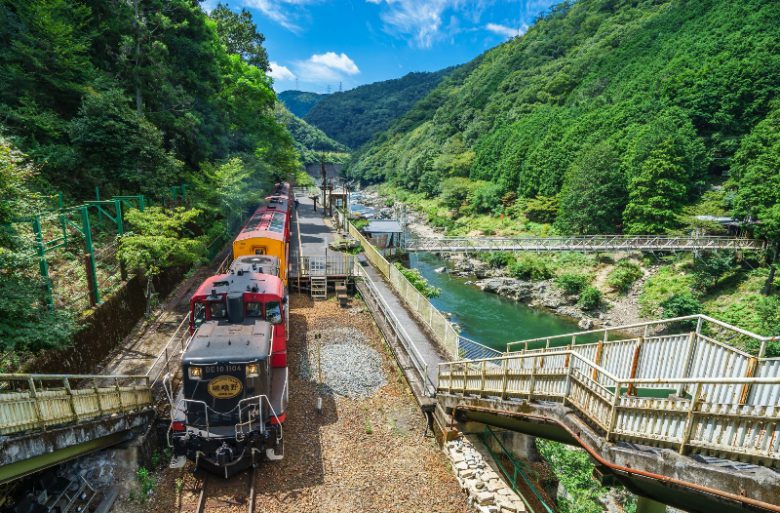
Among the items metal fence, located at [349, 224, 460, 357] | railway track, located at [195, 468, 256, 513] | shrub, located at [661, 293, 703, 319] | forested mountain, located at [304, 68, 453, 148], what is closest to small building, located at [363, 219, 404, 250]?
metal fence, located at [349, 224, 460, 357]

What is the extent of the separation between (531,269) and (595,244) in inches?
218

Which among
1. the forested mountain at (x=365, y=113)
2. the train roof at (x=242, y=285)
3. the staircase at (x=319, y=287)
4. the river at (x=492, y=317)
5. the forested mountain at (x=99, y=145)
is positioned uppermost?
the forested mountain at (x=365, y=113)

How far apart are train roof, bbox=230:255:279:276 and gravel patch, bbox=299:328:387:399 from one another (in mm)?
3041

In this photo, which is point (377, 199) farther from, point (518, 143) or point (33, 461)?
point (33, 461)

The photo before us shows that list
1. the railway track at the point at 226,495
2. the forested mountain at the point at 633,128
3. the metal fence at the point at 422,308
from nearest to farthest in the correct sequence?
1. the railway track at the point at 226,495
2. the metal fence at the point at 422,308
3. the forested mountain at the point at 633,128

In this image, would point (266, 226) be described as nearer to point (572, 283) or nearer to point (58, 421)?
point (58, 421)

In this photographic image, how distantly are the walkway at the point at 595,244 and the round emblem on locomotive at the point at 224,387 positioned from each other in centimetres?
2417

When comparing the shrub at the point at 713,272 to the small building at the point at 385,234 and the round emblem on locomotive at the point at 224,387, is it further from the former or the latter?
the round emblem on locomotive at the point at 224,387

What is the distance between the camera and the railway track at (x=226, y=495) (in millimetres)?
7965

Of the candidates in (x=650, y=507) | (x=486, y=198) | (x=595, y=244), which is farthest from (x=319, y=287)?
(x=486, y=198)

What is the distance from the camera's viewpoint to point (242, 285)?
36.9ft

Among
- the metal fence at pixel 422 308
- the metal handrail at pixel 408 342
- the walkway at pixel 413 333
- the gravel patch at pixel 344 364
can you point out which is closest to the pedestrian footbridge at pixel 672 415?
the metal handrail at pixel 408 342

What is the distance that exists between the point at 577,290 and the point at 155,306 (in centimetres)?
2848

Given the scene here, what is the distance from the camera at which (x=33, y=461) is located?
6176mm
